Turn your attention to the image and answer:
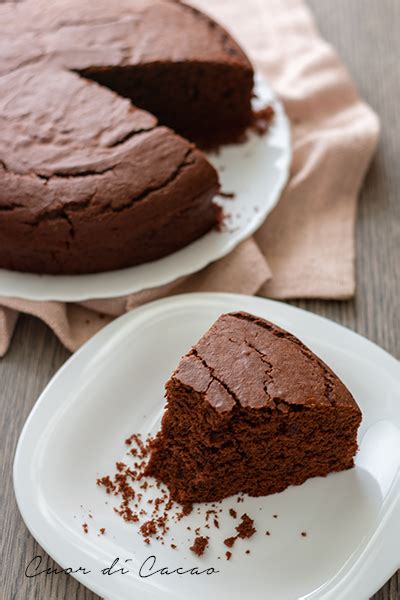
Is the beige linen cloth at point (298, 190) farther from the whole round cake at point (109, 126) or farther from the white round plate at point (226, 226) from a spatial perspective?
the whole round cake at point (109, 126)

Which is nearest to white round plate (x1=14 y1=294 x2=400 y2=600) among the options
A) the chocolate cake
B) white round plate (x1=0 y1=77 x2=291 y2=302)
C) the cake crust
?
the chocolate cake

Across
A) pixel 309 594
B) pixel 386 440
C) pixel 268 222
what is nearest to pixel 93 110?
pixel 268 222

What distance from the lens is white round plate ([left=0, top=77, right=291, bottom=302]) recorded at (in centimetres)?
299

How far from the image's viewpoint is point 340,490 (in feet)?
8.54

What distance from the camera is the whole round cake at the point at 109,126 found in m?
2.89

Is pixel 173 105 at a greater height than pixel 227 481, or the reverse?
pixel 173 105

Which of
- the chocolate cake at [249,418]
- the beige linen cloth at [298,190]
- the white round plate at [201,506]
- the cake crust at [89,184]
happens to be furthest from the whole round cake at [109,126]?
the chocolate cake at [249,418]

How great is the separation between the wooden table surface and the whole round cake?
15.3 inches

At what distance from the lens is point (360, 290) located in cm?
324

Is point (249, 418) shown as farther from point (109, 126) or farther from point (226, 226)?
point (109, 126)

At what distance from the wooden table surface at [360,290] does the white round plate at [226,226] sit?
0.18 meters

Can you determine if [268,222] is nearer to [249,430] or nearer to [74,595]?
[249,430]

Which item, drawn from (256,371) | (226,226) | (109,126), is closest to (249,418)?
(256,371)

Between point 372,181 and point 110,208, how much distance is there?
1307 mm
